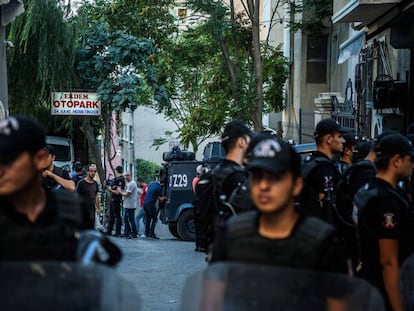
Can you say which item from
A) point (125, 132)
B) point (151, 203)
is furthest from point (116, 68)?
point (125, 132)

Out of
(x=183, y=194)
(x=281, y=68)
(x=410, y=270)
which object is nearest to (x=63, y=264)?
(x=410, y=270)

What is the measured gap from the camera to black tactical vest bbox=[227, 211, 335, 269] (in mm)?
3375

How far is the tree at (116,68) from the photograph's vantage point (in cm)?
1903

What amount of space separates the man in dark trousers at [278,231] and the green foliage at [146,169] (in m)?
41.7

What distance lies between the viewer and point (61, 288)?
303 cm

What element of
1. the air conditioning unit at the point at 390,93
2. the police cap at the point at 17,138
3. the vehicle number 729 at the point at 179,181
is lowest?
the vehicle number 729 at the point at 179,181

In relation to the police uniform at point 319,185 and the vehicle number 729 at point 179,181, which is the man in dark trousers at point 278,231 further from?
the vehicle number 729 at point 179,181

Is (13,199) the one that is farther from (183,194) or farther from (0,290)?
(183,194)

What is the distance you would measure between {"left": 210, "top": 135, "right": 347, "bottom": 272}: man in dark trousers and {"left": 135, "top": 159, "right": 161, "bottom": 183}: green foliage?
1641 inches

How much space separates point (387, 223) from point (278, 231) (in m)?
1.15

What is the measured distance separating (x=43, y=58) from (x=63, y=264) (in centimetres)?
1721

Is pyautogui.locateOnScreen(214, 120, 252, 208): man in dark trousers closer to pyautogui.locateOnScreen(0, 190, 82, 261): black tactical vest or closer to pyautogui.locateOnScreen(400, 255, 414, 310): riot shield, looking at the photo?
pyautogui.locateOnScreen(400, 255, 414, 310): riot shield

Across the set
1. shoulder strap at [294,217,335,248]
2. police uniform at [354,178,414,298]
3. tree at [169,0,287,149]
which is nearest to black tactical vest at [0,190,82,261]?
shoulder strap at [294,217,335,248]

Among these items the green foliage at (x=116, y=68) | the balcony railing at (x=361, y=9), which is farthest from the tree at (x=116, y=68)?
the balcony railing at (x=361, y=9)
